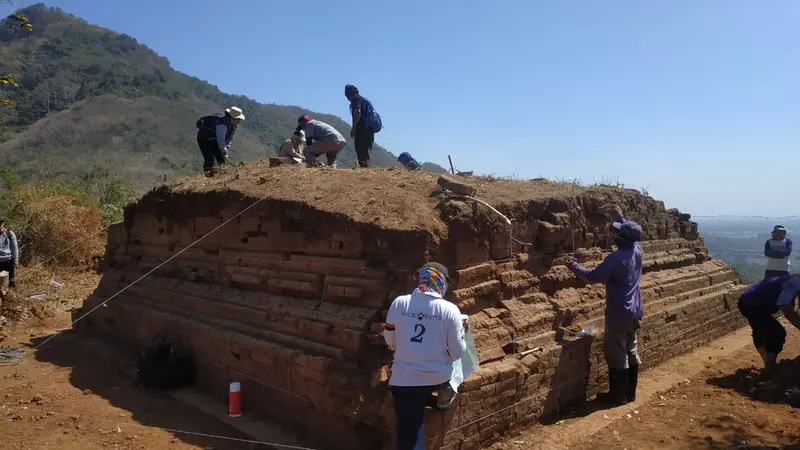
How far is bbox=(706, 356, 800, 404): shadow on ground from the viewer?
229 inches

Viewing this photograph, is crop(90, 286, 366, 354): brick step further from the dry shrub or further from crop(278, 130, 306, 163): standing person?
the dry shrub

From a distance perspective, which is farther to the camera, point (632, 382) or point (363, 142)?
point (363, 142)

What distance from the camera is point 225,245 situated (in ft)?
21.0

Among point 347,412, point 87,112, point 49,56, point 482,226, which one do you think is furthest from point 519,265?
point 49,56

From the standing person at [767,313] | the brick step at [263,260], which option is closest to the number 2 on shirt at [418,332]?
the brick step at [263,260]

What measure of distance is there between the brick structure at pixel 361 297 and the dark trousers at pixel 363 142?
2.25 m

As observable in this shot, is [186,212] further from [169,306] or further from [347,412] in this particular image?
[347,412]

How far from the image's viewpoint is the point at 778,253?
787 centimetres

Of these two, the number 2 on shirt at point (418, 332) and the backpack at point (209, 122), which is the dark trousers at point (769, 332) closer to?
the number 2 on shirt at point (418, 332)

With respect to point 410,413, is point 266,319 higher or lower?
higher

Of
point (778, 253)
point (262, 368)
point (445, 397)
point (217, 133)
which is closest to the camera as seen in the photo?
point (445, 397)

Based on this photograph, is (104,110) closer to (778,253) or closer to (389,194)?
(389,194)

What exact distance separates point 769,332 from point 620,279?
245 centimetres

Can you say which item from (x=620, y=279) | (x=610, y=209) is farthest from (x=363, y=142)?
(x=620, y=279)
